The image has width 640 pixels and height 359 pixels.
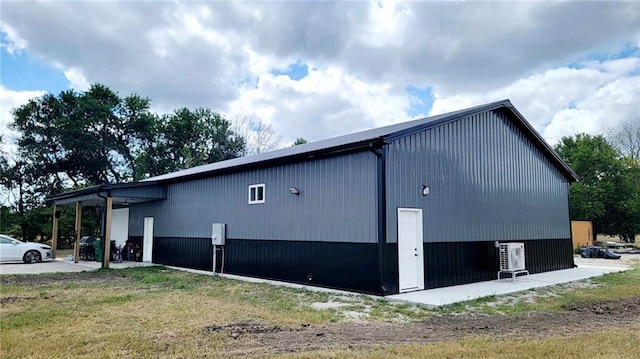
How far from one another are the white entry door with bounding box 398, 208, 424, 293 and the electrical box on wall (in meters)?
5.70

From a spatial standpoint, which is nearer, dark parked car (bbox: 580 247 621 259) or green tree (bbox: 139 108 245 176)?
dark parked car (bbox: 580 247 621 259)

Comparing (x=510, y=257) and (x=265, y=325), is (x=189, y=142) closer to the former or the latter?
(x=510, y=257)

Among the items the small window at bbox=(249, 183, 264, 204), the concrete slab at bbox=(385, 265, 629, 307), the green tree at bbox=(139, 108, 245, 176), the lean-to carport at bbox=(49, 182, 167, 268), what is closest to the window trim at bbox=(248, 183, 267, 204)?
the small window at bbox=(249, 183, 264, 204)

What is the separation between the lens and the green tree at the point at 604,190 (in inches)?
1093

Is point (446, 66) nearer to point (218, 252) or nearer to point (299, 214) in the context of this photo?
point (299, 214)

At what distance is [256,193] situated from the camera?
37.5 ft

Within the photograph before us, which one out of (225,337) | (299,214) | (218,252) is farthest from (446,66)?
(225,337)

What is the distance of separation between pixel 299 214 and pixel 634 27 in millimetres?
11480

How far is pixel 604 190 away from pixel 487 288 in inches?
953

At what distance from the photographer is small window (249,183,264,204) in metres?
11.3

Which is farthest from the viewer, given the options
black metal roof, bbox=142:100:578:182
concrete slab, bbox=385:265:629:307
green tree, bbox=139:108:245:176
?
green tree, bbox=139:108:245:176

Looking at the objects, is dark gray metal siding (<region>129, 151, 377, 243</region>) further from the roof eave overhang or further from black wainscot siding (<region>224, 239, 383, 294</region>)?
the roof eave overhang

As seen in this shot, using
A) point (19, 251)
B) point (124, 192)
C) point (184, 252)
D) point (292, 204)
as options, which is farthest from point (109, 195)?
point (292, 204)

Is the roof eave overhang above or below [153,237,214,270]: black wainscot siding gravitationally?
above
